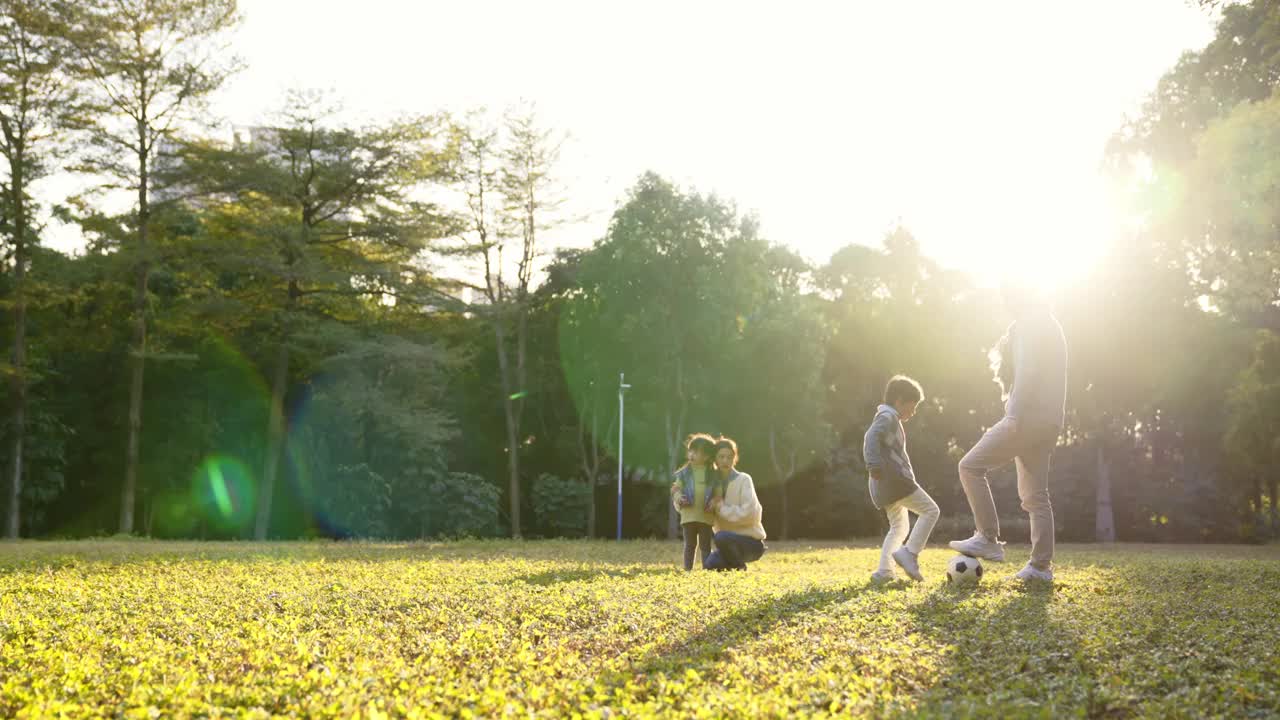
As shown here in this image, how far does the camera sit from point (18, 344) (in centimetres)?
3084

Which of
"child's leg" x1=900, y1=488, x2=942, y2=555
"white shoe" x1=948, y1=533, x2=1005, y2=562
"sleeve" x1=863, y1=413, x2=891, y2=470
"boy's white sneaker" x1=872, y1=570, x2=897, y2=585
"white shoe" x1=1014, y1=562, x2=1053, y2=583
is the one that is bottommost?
"boy's white sneaker" x1=872, y1=570, x2=897, y2=585

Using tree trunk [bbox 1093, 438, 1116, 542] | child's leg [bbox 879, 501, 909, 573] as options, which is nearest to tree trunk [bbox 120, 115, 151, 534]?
child's leg [bbox 879, 501, 909, 573]

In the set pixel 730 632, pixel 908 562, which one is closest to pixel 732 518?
pixel 908 562

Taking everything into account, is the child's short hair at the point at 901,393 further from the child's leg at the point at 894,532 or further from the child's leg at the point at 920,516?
the child's leg at the point at 894,532

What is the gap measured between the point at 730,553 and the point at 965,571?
4004 millimetres

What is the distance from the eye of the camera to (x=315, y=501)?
127 feet

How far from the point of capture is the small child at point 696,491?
13.0 m

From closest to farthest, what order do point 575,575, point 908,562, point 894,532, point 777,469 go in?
1. point 908,562
2. point 894,532
3. point 575,575
4. point 777,469

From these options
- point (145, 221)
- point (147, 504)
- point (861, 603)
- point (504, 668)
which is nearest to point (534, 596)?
point (861, 603)

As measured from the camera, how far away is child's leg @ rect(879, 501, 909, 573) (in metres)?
10.1

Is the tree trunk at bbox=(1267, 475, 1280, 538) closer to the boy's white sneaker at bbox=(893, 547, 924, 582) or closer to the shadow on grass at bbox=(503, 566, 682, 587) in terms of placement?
the shadow on grass at bbox=(503, 566, 682, 587)

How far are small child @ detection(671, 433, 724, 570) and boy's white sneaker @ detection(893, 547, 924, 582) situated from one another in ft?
10.5

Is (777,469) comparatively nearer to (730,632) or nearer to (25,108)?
(25,108)

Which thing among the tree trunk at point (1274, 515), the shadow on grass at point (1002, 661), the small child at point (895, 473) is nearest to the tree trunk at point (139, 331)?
the small child at point (895, 473)
